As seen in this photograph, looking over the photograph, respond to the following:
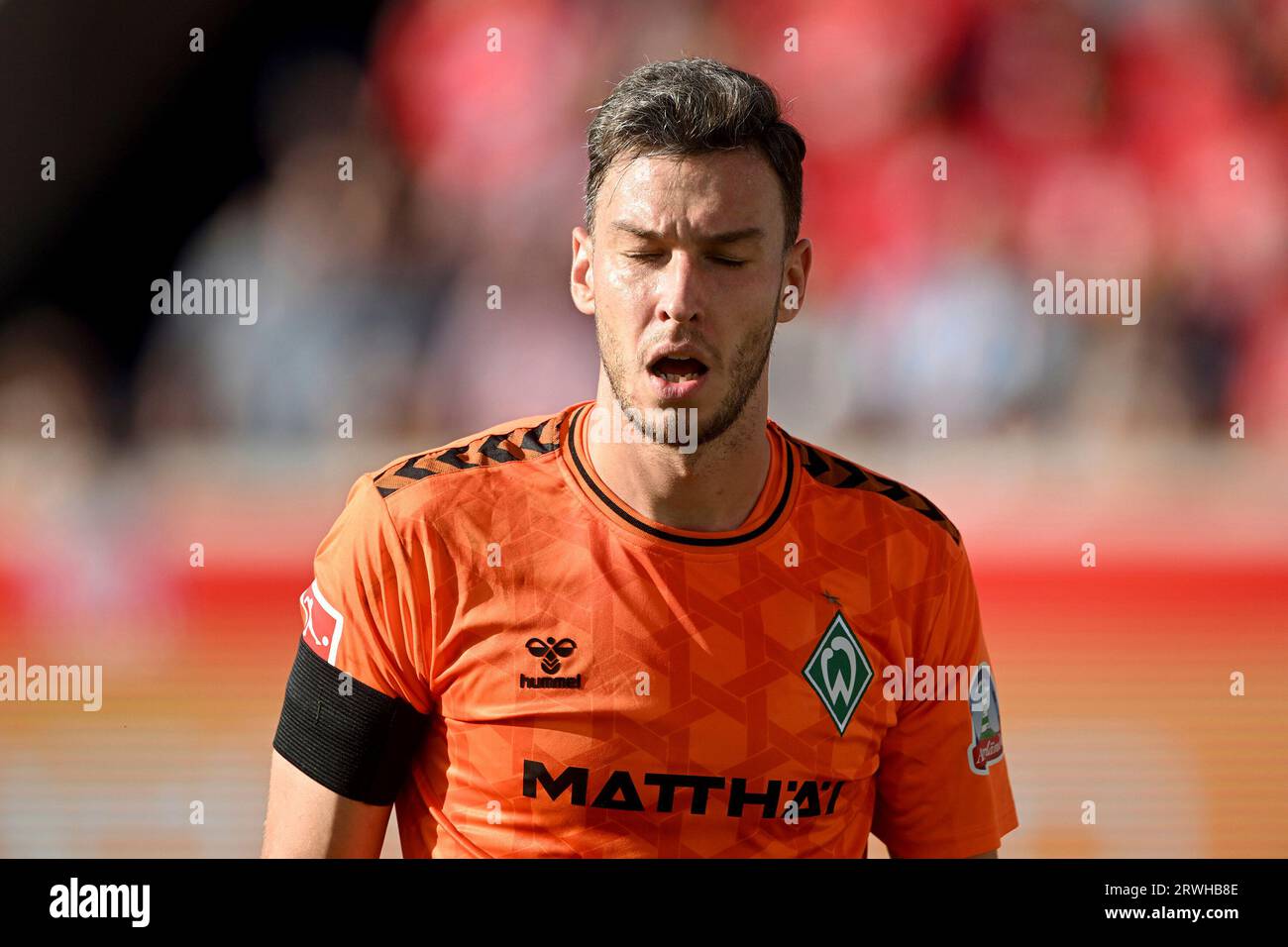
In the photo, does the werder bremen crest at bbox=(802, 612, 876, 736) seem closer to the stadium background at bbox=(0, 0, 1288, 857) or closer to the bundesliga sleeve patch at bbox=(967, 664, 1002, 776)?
the bundesliga sleeve patch at bbox=(967, 664, 1002, 776)

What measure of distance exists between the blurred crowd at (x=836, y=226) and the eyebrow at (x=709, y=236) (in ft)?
8.36

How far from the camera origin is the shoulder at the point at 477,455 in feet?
6.21

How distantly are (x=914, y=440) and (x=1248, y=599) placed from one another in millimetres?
1252

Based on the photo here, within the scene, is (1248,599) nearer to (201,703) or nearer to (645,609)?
(645,609)

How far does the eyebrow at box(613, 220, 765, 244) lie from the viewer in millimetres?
1806

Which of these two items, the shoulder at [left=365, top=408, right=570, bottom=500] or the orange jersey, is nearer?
the orange jersey

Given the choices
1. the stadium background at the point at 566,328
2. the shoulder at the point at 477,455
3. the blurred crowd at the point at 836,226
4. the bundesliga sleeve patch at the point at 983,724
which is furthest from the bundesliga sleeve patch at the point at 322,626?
the blurred crowd at the point at 836,226

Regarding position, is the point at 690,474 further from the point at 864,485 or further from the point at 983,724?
the point at 983,724

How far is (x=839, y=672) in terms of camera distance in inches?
74.6

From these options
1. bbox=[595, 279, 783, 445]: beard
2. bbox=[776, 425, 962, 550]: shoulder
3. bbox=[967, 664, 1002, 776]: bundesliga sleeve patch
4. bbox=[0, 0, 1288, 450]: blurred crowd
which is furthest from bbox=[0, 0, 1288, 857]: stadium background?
bbox=[595, 279, 783, 445]: beard

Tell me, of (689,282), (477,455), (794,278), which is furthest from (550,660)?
(794,278)

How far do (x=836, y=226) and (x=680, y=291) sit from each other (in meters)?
3.03

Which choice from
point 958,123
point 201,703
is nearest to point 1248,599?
point 958,123

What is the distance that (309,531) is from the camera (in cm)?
432
